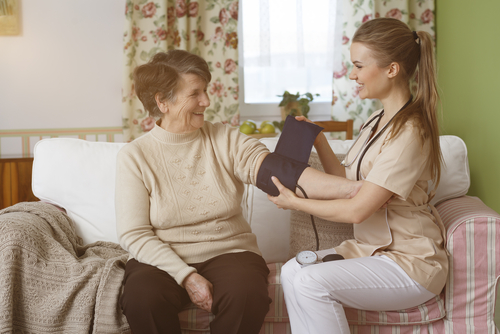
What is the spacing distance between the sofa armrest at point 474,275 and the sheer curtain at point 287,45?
2124mm

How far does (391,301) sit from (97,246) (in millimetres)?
1170

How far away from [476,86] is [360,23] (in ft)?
3.39

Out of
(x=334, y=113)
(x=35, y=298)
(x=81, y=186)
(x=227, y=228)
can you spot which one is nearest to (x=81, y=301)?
(x=35, y=298)

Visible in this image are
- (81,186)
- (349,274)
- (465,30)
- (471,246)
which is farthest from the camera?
(465,30)

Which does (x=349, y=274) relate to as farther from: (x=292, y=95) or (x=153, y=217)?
(x=292, y=95)

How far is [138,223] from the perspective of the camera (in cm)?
143

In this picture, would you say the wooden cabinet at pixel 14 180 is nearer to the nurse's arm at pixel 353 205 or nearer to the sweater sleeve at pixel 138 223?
the sweater sleeve at pixel 138 223

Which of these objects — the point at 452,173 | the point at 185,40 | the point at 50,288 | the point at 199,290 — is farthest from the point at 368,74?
the point at 185,40

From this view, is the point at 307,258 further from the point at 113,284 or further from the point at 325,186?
the point at 113,284

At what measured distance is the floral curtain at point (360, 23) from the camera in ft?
10.0

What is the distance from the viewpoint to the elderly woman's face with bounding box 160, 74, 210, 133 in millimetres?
1497

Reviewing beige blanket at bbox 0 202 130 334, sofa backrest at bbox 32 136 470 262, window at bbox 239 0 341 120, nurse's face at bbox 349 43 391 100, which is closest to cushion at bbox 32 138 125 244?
sofa backrest at bbox 32 136 470 262

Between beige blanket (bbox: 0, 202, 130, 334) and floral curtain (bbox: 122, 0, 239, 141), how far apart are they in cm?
157

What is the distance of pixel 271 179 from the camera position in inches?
57.6
